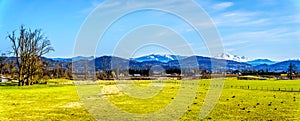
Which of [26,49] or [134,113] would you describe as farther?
[26,49]

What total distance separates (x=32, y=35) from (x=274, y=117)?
6595 cm

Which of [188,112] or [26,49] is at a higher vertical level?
[26,49]

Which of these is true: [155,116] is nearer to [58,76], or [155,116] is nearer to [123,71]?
[123,71]

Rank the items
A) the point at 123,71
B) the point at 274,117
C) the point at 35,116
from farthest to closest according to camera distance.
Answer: the point at 123,71 → the point at 35,116 → the point at 274,117

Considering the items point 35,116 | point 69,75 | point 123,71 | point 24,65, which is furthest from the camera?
point 69,75

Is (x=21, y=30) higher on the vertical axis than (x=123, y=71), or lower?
higher

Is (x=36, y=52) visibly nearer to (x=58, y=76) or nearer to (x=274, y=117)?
(x=58, y=76)

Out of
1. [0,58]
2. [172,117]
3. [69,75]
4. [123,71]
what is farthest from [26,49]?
[172,117]

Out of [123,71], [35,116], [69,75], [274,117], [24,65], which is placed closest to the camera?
[274,117]

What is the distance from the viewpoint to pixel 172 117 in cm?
2155

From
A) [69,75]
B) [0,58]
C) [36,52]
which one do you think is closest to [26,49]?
[36,52]

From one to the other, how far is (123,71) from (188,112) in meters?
72.2

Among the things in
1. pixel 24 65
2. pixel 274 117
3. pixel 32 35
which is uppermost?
pixel 32 35

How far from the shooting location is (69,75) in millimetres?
116000
